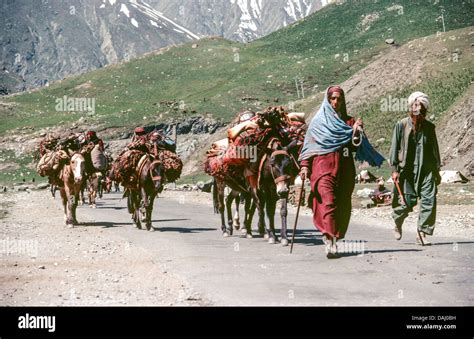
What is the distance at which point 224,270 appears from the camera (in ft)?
34.6

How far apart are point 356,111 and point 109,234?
32686mm

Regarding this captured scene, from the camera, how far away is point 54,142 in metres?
21.3

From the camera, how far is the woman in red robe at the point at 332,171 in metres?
11.2

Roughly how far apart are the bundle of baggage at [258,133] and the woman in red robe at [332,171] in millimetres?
2751

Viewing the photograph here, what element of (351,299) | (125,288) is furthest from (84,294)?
(351,299)

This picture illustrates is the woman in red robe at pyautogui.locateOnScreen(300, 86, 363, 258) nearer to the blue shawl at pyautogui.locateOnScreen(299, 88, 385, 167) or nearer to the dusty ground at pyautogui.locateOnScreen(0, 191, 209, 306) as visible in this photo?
the blue shawl at pyautogui.locateOnScreen(299, 88, 385, 167)

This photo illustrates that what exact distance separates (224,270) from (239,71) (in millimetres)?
98863

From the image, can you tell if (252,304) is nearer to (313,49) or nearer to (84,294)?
(84,294)

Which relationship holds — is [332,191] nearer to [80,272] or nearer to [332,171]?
[332,171]

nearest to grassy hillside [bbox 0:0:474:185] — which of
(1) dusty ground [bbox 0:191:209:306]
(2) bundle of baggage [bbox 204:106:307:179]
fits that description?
(1) dusty ground [bbox 0:191:209:306]

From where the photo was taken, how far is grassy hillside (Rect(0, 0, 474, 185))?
89062 millimetres

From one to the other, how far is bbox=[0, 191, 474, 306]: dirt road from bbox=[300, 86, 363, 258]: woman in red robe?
0.53m

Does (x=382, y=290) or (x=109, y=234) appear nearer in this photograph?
(x=382, y=290)

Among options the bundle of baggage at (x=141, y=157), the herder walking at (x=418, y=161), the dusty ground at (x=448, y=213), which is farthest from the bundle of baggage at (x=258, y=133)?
the dusty ground at (x=448, y=213)
